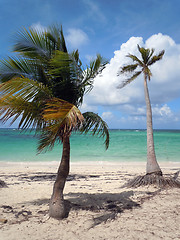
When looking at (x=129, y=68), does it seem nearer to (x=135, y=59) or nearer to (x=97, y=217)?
(x=135, y=59)

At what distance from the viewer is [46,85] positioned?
422 centimetres

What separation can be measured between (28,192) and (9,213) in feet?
6.32

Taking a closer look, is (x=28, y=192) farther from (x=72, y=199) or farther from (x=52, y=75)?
(x=52, y=75)

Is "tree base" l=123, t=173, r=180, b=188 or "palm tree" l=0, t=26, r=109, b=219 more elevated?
"palm tree" l=0, t=26, r=109, b=219

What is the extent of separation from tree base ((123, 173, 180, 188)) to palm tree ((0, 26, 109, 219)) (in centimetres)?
353

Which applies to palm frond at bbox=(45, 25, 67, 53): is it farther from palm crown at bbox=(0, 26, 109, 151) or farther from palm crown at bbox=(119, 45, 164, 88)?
palm crown at bbox=(119, 45, 164, 88)

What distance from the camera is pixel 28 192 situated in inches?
263

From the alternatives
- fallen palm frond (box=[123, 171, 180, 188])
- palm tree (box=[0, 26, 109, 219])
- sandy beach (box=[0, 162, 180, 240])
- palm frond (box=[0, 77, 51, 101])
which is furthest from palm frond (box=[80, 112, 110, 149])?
fallen palm frond (box=[123, 171, 180, 188])

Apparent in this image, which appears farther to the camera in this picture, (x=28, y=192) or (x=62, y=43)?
(x=28, y=192)

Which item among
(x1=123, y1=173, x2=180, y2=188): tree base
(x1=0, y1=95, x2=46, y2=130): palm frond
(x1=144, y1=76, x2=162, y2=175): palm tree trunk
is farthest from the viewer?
(x1=144, y1=76, x2=162, y2=175): palm tree trunk

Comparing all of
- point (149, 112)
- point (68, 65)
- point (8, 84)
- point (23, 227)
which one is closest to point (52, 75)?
point (68, 65)

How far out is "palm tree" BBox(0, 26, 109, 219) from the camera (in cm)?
366

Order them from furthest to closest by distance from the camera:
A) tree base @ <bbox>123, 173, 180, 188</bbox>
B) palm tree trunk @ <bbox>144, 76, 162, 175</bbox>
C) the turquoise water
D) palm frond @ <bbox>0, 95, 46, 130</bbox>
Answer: the turquoise water → palm tree trunk @ <bbox>144, 76, 162, 175</bbox> → tree base @ <bbox>123, 173, 180, 188</bbox> → palm frond @ <bbox>0, 95, 46, 130</bbox>

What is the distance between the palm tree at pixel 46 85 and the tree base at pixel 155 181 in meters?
3.53
